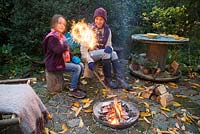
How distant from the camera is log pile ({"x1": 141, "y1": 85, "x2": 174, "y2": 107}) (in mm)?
4582

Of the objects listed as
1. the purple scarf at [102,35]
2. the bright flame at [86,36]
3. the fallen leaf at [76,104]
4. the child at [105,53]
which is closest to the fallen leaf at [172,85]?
the child at [105,53]

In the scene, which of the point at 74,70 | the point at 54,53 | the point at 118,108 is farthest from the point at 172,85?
the point at 54,53

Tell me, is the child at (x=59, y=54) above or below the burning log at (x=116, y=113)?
above

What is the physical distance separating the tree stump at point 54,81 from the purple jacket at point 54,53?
0.48 feet

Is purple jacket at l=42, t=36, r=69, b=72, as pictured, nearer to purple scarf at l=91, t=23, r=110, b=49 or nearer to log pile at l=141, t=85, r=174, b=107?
purple scarf at l=91, t=23, r=110, b=49

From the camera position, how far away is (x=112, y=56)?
5.29m

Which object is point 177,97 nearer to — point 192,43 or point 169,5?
point 192,43

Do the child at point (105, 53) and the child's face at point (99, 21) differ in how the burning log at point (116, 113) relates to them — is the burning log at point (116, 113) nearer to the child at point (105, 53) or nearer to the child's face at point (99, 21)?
the child at point (105, 53)

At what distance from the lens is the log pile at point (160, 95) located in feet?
15.0

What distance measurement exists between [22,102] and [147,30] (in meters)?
7.20

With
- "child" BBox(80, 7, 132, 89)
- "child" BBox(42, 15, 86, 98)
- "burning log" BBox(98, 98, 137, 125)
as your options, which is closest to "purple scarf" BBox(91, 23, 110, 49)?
"child" BBox(80, 7, 132, 89)

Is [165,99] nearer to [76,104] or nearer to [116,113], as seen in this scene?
[116,113]

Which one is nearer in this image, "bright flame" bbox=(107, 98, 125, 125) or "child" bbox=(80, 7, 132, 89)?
"bright flame" bbox=(107, 98, 125, 125)

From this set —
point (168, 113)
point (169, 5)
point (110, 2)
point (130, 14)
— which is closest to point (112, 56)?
point (168, 113)
